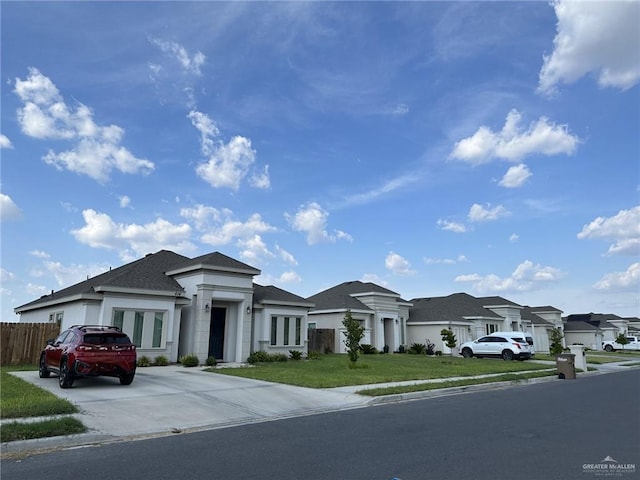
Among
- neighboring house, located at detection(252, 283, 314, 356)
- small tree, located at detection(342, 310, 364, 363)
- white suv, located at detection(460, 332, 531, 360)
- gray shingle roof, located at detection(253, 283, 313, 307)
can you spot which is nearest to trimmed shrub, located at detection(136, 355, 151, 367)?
neighboring house, located at detection(252, 283, 314, 356)

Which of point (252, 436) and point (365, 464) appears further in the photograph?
point (252, 436)

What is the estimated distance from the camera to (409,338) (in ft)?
138

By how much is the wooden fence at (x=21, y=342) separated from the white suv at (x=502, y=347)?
2735cm

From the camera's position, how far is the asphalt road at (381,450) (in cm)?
624

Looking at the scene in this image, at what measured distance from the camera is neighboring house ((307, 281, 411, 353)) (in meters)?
35.1

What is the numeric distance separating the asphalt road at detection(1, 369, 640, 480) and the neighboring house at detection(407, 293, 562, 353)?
2905 cm

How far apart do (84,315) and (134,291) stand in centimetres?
228

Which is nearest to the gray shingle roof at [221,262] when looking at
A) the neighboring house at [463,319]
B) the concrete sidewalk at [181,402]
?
the concrete sidewalk at [181,402]

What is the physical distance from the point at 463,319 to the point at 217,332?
24.5 meters

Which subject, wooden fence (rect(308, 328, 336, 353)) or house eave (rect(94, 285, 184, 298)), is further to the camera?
wooden fence (rect(308, 328, 336, 353))

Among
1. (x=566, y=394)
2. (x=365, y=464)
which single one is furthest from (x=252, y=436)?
(x=566, y=394)

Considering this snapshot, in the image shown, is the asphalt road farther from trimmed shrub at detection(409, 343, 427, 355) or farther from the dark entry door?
trimmed shrub at detection(409, 343, 427, 355)

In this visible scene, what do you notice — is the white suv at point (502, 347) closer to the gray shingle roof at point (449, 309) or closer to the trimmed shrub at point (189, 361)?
the gray shingle roof at point (449, 309)

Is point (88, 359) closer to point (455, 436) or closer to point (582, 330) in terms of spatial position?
point (455, 436)
